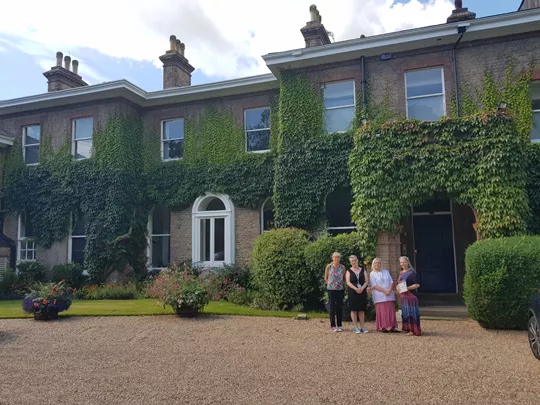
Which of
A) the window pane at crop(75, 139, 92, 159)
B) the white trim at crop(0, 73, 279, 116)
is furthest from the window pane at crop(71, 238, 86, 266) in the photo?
the white trim at crop(0, 73, 279, 116)

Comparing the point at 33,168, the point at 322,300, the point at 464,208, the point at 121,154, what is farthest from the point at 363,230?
the point at 33,168

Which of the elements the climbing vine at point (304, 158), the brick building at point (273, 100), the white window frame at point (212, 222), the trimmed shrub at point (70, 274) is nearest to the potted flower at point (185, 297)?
the climbing vine at point (304, 158)

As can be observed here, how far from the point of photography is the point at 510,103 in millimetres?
12539

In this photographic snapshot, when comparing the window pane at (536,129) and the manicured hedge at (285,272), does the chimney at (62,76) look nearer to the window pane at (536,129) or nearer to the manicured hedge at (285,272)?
the manicured hedge at (285,272)

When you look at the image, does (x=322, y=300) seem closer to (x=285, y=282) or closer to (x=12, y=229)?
(x=285, y=282)

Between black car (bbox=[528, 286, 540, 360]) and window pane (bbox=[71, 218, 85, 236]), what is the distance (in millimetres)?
16211

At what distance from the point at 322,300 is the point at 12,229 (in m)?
14.7

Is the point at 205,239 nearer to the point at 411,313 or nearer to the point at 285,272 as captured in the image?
the point at 285,272

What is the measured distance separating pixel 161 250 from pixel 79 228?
3570mm

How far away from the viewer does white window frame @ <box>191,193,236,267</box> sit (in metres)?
16.2

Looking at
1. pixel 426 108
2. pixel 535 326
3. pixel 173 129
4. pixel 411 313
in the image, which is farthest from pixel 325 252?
pixel 173 129

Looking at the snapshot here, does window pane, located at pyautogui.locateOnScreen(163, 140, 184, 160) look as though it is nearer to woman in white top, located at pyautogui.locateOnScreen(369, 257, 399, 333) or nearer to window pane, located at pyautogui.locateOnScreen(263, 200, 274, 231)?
window pane, located at pyautogui.locateOnScreen(263, 200, 274, 231)

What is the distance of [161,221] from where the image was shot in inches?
711

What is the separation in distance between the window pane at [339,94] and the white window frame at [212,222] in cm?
522
